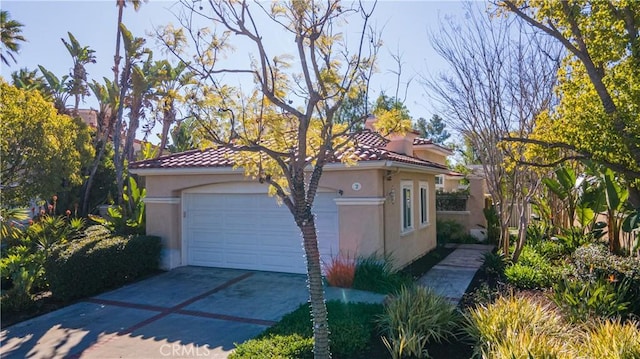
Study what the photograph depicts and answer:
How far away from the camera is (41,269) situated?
10461 mm

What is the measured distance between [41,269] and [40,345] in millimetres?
4132

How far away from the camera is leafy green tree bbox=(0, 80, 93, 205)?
1039 centimetres

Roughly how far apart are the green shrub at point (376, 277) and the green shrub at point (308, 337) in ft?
6.67

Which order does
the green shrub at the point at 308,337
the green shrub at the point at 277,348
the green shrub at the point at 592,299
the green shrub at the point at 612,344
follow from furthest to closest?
the green shrub at the point at 592,299
the green shrub at the point at 308,337
the green shrub at the point at 277,348
the green shrub at the point at 612,344

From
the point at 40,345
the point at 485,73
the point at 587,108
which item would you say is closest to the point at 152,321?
the point at 40,345

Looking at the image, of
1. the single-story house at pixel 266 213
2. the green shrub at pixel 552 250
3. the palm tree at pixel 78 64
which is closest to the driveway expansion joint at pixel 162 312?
the single-story house at pixel 266 213

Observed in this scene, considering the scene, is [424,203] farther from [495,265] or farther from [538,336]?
[538,336]

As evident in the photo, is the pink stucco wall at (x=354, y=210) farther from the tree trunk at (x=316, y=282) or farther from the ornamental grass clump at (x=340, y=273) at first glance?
the tree trunk at (x=316, y=282)

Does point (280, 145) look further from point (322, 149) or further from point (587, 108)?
point (587, 108)

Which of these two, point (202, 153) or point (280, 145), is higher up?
point (202, 153)

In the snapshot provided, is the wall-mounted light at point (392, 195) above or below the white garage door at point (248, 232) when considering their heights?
above

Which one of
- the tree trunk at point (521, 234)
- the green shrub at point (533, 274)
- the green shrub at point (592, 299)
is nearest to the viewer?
the green shrub at point (592, 299)

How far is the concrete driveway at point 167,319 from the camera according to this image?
6.72 meters

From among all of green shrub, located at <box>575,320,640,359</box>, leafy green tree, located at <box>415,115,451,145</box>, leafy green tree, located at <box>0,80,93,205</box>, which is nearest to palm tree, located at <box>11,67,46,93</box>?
leafy green tree, located at <box>0,80,93,205</box>
